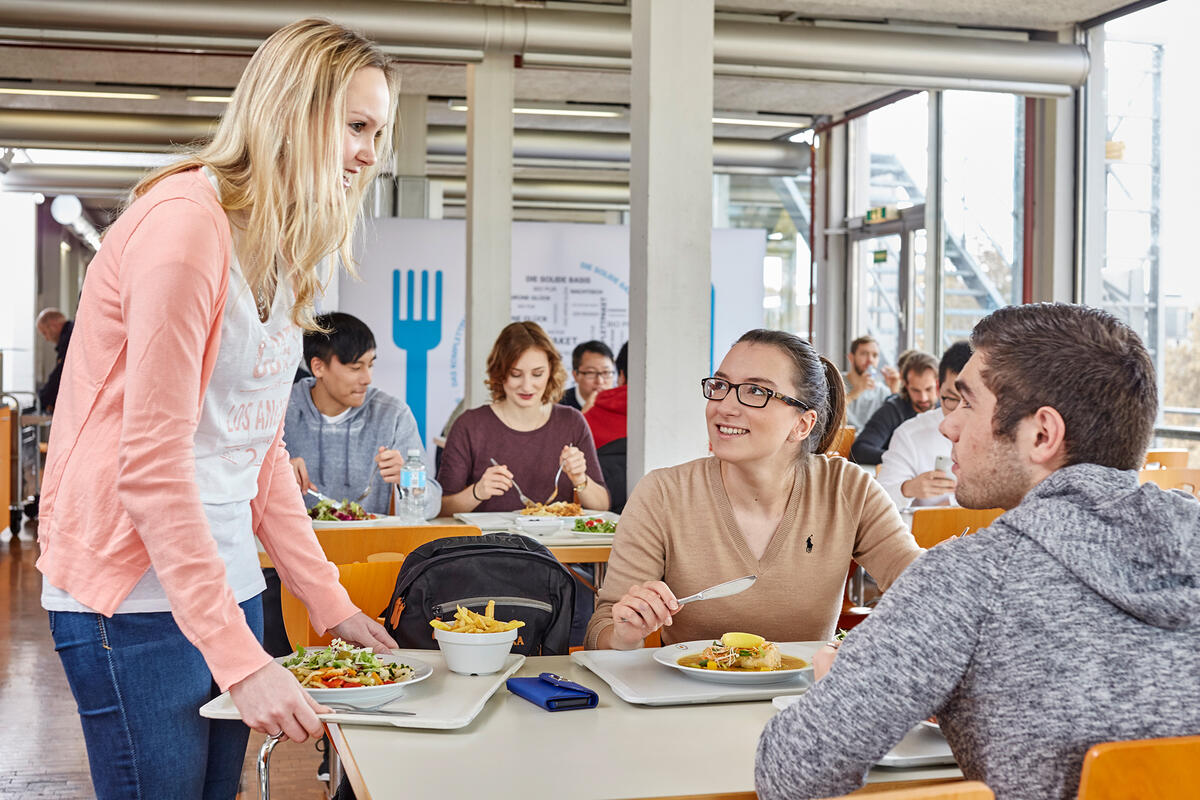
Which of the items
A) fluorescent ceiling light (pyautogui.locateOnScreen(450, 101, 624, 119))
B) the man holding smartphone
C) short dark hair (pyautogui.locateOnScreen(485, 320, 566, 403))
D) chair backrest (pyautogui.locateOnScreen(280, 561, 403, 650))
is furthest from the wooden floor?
fluorescent ceiling light (pyautogui.locateOnScreen(450, 101, 624, 119))

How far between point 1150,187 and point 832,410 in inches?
232

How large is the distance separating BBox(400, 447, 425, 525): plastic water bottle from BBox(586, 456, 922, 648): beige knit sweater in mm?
1753

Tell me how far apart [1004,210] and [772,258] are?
431cm

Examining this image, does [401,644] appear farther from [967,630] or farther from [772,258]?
[772,258]

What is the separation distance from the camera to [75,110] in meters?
10.9

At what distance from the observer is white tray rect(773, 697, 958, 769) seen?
1511 millimetres

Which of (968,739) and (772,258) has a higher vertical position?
(772,258)

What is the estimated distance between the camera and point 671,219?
3.94m

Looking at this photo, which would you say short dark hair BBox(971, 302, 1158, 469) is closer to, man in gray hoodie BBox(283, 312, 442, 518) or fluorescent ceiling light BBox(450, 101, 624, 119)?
man in gray hoodie BBox(283, 312, 442, 518)

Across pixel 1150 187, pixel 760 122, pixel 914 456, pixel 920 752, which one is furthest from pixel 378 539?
pixel 760 122

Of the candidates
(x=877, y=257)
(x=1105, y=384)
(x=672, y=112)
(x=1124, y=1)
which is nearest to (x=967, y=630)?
(x=1105, y=384)

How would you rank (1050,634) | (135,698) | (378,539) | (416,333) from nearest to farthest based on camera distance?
(1050,634) < (135,698) < (378,539) < (416,333)

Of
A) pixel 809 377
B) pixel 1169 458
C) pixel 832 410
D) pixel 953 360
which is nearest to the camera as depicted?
pixel 809 377

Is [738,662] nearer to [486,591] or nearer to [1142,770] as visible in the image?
[486,591]
